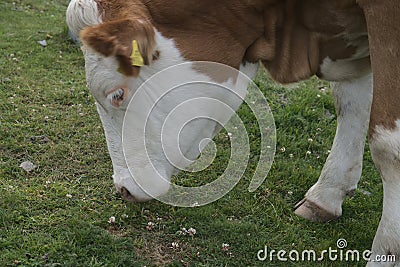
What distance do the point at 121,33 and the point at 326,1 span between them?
1204 mm

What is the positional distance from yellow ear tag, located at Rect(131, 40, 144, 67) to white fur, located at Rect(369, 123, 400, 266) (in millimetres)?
1311

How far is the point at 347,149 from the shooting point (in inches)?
177

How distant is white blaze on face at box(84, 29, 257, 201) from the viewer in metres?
3.56

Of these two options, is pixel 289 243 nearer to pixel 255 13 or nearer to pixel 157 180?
pixel 157 180

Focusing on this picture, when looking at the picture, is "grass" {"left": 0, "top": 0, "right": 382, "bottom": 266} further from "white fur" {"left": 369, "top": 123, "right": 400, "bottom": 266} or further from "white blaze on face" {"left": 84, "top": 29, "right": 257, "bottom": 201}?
"white fur" {"left": 369, "top": 123, "right": 400, "bottom": 266}

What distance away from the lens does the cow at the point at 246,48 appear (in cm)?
321

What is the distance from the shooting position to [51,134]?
537cm

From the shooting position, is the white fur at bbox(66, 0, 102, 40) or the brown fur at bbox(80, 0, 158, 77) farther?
the white fur at bbox(66, 0, 102, 40)

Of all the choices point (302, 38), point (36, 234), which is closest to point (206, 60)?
point (302, 38)

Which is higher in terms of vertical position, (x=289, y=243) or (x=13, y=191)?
(x=289, y=243)

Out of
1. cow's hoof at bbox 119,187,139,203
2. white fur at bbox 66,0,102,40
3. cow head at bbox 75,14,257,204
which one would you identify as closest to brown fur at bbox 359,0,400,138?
cow head at bbox 75,14,257,204

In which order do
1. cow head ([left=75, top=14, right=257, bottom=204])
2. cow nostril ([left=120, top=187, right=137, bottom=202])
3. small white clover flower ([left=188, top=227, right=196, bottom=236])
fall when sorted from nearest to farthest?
cow head ([left=75, top=14, right=257, bottom=204]) → cow nostril ([left=120, top=187, right=137, bottom=202]) → small white clover flower ([left=188, top=227, right=196, bottom=236])

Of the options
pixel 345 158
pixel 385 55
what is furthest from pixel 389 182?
pixel 345 158

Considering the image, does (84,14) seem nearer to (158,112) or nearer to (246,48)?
(158,112)
